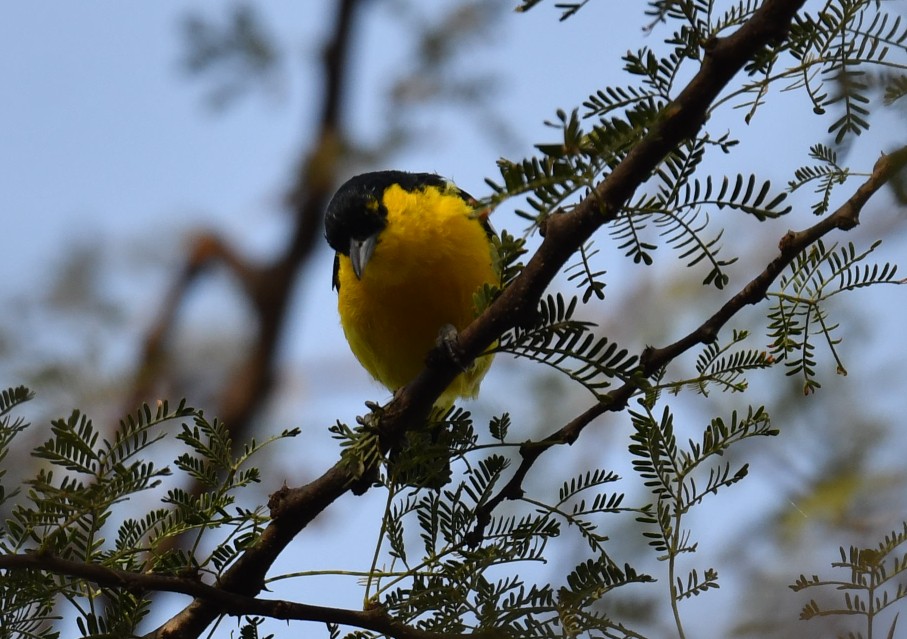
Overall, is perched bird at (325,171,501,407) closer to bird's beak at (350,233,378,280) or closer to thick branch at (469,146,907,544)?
bird's beak at (350,233,378,280)

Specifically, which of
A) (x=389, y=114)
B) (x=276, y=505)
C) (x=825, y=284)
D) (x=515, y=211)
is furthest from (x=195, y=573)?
(x=389, y=114)

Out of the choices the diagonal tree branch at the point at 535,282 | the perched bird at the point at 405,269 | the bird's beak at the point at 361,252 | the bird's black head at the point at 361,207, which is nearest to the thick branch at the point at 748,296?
the diagonal tree branch at the point at 535,282

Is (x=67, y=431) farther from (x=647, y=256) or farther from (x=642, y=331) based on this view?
(x=642, y=331)

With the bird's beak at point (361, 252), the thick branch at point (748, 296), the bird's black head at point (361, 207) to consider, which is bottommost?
the thick branch at point (748, 296)

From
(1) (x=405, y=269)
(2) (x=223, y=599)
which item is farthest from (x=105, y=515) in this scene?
(1) (x=405, y=269)

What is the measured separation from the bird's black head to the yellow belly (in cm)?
6

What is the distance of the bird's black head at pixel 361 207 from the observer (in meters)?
3.62

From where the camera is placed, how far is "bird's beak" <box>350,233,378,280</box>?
11.3 ft

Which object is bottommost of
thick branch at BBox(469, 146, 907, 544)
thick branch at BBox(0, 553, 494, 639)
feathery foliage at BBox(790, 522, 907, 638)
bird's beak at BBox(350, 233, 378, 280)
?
feathery foliage at BBox(790, 522, 907, 638)

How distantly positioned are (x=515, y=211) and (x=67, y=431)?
90 centimetres

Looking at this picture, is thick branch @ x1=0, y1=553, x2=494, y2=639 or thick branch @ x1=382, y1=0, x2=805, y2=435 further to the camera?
thick branch @ x1=0, y1=553, x2=494, y2=639

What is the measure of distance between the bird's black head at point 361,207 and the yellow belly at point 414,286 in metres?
0.06

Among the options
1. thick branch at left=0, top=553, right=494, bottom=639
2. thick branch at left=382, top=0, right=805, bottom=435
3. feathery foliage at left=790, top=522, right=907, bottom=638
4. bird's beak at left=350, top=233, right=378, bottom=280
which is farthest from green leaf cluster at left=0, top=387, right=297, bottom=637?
bird's beak at left=350, top=233, right=378, bottom=280

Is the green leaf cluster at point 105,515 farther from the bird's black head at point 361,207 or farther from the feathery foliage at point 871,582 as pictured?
the bird's black head at point 361,207
